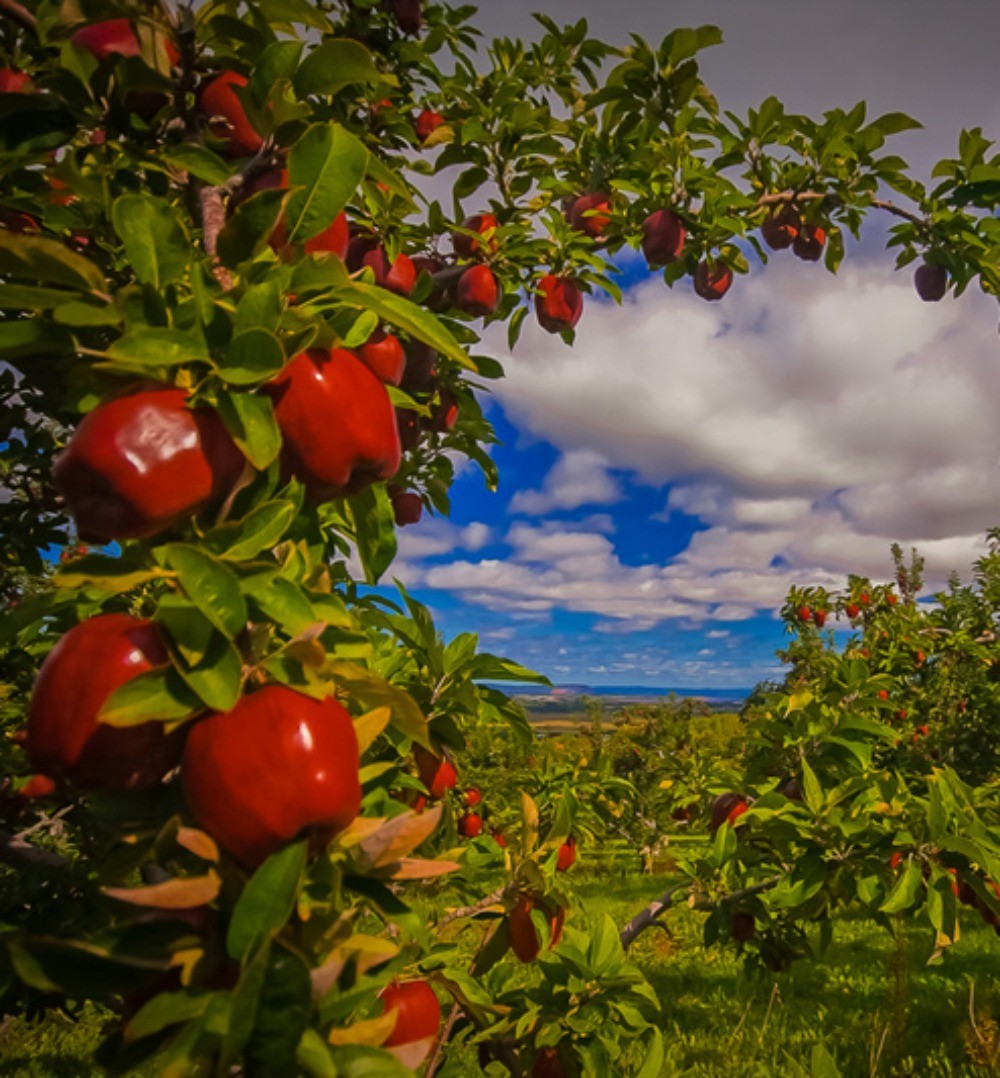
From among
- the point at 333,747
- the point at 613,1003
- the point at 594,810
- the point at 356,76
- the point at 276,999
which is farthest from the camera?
the point at 594,810

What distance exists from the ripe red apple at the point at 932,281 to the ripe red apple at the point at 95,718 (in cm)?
301

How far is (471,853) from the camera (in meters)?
2.04

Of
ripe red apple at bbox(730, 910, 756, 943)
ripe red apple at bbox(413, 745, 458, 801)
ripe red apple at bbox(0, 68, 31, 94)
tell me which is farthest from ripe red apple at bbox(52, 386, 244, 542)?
ripe red apple at bbox(730, 910, 756, 943)

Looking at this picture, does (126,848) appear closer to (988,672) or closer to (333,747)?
(333,747)

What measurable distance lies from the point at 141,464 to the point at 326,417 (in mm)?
196

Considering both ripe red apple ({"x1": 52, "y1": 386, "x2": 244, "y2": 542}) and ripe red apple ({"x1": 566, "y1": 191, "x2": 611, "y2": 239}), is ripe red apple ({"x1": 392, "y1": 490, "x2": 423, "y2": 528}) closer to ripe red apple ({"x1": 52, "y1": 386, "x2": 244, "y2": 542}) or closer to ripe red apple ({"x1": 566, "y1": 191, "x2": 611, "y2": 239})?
ripe red apple ({"x1": 566, "y1": 191, "x2": 611, "y2": 239})

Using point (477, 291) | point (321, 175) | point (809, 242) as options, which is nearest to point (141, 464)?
point (321, 175)

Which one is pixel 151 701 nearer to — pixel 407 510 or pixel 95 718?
pixel 95 718

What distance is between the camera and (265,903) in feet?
1.95

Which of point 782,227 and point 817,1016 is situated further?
point 817,1016

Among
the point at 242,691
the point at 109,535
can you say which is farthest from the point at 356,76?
the point at 242,691

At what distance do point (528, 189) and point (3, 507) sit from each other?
1803mm

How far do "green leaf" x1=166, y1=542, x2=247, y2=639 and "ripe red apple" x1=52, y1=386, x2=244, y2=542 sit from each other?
0.06 meters

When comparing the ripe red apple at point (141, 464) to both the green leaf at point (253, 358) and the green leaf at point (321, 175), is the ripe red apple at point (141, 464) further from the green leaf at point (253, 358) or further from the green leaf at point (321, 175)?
the green leaf at point (321, 175)
